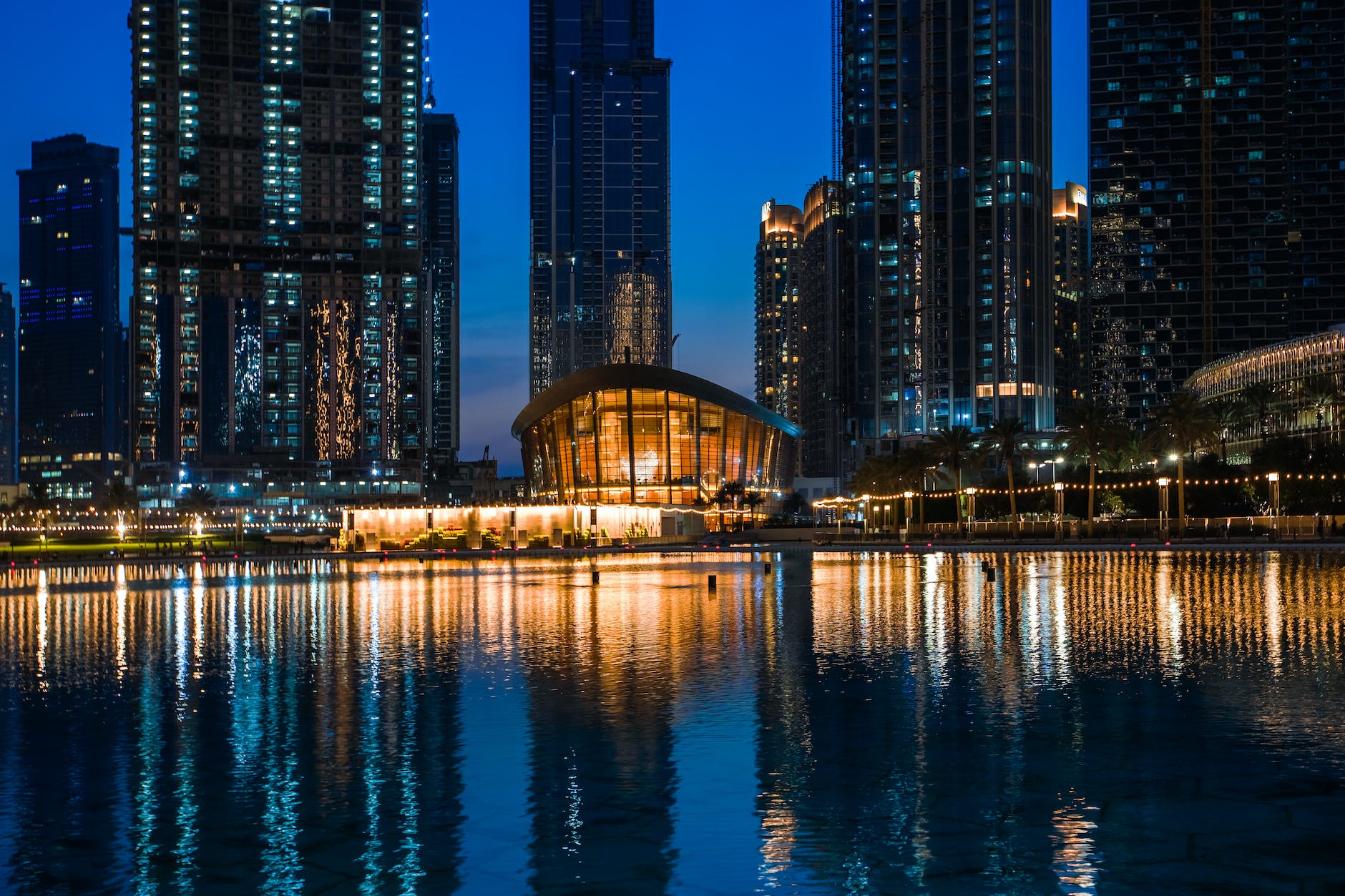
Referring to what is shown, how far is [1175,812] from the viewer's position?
13.3m

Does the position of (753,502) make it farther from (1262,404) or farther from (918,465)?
(1262,404)

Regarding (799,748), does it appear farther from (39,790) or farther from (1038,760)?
(39,790)

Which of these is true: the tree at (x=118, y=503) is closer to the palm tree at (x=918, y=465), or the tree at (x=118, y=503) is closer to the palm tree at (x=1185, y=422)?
the palm tree at (x=918, y=465)

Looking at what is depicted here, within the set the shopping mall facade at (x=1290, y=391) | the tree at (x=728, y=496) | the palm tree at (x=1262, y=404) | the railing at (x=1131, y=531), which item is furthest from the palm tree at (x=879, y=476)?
the palm tree at (x=1262, y=404)

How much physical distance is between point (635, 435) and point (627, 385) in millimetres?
7809

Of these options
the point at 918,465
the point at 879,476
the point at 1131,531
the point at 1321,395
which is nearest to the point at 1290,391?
the point at 1321,395

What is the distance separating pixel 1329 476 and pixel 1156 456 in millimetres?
33587

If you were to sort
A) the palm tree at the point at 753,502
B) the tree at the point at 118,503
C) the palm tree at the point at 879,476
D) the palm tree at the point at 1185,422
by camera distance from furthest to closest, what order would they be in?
the palm tree at the point at 753,502, the tree at the point at 118,503, the palm tree at the point at 879,476, the palm tree at the point at 1185,422

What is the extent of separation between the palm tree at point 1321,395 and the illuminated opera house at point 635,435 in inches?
2962

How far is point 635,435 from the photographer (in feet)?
548

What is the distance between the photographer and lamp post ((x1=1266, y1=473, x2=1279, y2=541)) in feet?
261

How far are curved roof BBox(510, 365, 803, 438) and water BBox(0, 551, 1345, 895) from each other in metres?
129

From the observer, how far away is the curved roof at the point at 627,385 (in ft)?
534

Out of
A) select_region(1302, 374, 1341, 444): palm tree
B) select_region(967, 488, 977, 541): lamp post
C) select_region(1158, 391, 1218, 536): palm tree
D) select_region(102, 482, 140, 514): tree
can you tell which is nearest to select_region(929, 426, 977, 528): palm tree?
select_region(967, 488, 977, 541): lamp post
